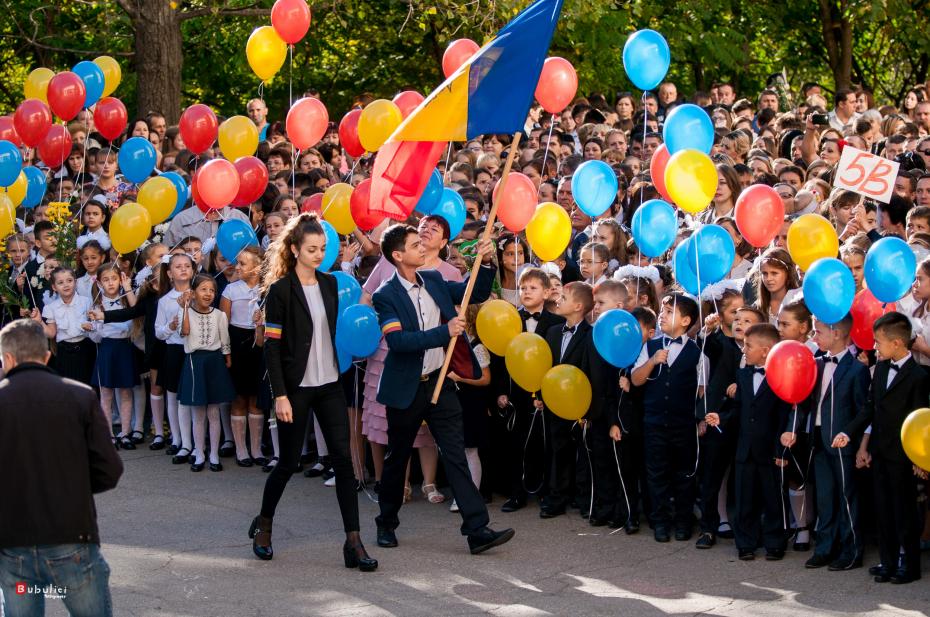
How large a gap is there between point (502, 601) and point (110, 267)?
5.59 m

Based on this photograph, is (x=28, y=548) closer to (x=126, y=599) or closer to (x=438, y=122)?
(x=126, y=599)

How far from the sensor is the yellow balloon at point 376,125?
10.7 metres

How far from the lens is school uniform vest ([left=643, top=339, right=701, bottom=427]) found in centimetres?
877

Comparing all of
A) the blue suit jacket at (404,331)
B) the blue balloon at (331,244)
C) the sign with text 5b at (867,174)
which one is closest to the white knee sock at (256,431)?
the blue balloon at (331,244)

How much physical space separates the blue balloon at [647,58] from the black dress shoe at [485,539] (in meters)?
3.75

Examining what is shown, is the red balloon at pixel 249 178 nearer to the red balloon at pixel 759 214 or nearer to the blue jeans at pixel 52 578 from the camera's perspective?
the red balloon at pixel 759 214

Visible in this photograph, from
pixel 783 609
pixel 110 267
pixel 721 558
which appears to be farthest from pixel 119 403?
pixel 783 609

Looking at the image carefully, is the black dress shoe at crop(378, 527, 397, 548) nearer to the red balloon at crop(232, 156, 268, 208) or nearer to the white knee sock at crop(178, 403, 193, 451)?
the white knee sock at crop(178, 403, 193, 451)

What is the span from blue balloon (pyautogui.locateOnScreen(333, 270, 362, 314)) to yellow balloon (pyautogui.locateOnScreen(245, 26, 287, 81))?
3.62m

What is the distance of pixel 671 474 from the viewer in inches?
348

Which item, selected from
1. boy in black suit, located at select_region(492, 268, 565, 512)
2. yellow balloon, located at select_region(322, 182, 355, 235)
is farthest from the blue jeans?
yellow balloon, located at select_region(322, 182, 355, 235)

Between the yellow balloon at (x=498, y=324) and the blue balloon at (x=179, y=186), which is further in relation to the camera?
the blue balloon at (x=179, y=186)

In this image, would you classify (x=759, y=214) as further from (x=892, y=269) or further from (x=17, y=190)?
(x=17, y=190)

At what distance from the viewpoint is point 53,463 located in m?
5.50
